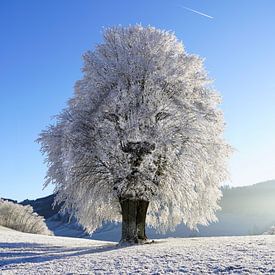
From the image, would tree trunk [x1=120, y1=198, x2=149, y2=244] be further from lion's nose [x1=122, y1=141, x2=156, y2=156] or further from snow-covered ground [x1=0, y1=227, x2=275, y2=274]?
snow-covered ground [x1=0, y1=227, x2=275, y2=274]

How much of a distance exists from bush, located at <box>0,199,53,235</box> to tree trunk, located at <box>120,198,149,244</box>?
54.0 metres

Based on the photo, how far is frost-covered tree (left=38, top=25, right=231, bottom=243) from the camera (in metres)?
23.1

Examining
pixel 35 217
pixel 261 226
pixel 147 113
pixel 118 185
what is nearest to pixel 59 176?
pixel 118 185

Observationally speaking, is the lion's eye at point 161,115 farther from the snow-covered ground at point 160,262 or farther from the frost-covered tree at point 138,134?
the snow-covered ground at point 160,262

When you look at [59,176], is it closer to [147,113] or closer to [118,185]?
[118,185]

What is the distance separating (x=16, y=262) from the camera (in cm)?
1839

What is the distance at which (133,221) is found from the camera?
23.6m

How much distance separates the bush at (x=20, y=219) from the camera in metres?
74.2

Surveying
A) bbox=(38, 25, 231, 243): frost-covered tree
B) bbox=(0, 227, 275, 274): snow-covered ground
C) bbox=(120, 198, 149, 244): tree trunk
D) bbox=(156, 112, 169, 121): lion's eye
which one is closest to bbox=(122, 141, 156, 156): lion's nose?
bbox=(38, 25, 231, 243): frost-covered tree

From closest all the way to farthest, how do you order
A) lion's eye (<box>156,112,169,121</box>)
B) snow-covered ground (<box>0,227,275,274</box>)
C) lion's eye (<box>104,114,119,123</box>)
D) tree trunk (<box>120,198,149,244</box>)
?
1. snow-covered ground (<box>0,227,275,274</box>)
2. tree trunk (<box>120,198,149,244</box>)
3. lion's eye (<box>156,112,169,121</box>)
4. lion's eye (<box>104,114,119,123</box>)

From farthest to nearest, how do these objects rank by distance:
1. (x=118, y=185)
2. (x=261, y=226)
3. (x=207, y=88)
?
(x=261, y=226), (x=207, y=88), (x=118, y=185)

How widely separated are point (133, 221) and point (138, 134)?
513 centimetres

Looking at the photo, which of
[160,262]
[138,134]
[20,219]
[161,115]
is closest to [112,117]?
[138,134]

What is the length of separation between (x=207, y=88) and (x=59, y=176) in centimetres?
1113
